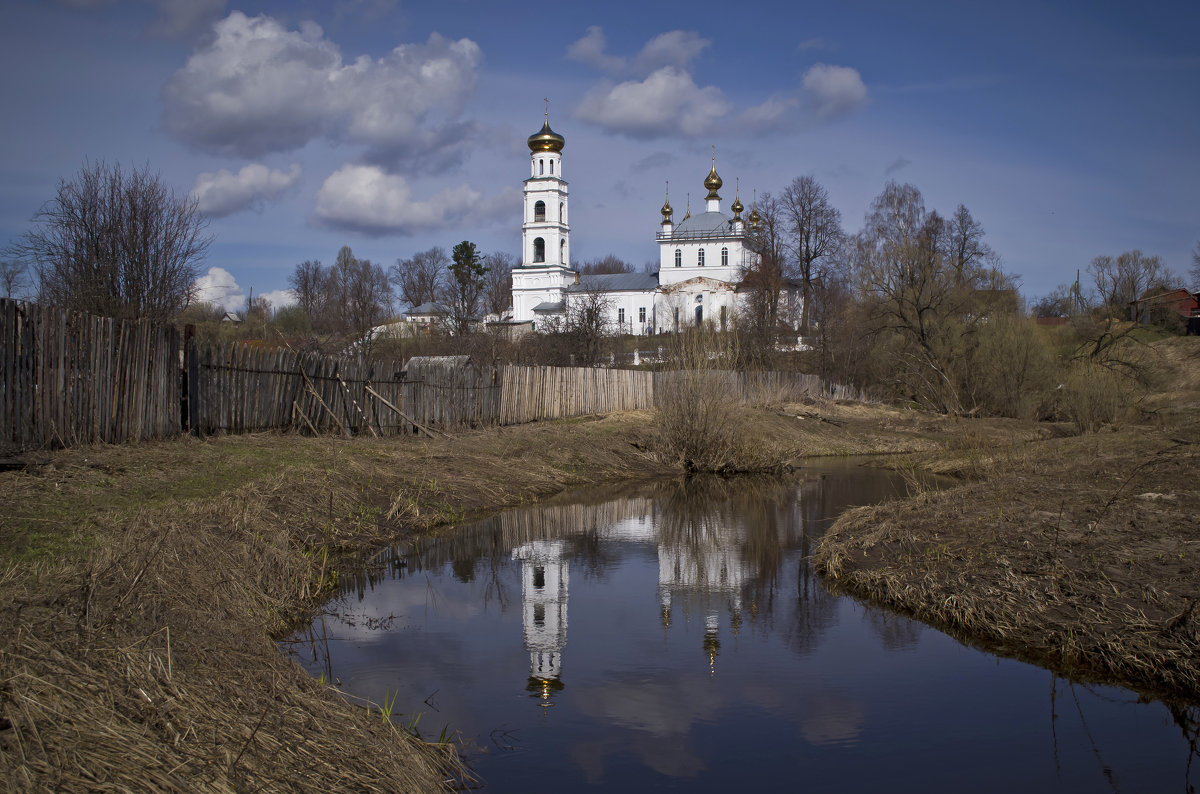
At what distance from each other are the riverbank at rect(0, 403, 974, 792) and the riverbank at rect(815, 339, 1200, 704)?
4.52 meters

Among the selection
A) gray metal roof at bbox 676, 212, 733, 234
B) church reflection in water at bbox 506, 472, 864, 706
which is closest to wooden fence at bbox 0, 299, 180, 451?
church reflection in water at bbox 506, 472, 864, 706

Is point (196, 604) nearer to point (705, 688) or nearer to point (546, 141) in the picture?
point (705, 688)

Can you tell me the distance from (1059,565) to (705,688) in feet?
10.9

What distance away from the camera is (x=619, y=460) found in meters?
19.0

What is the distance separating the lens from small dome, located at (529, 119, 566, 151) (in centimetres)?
7625

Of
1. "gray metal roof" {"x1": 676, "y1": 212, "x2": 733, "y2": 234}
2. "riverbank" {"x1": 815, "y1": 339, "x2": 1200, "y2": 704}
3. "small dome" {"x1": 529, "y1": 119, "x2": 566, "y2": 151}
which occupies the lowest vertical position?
"riverbank" {"x1": 815, "y1": 339, "x2": 1200, "y2": 704}

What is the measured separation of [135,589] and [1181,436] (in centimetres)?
1780

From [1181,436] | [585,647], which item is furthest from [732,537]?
[1181,436]

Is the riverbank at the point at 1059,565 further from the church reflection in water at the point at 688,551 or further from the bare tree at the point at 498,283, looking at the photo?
the bare tree at the point at 498,283

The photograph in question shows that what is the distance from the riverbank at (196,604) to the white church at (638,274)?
65120 mm

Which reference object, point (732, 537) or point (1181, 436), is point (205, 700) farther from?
point (1181, 436)

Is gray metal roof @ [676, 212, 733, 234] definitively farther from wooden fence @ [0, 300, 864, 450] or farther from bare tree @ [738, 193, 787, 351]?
wooden fence @ [0, 300, 864, 450]

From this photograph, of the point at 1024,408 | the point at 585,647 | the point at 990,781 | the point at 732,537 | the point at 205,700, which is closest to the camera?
the point at 205,700

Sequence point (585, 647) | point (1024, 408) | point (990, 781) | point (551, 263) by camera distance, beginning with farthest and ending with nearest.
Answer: point (551, 263) < point (1024, 408) < point (585, 647) < point (990, 781)
